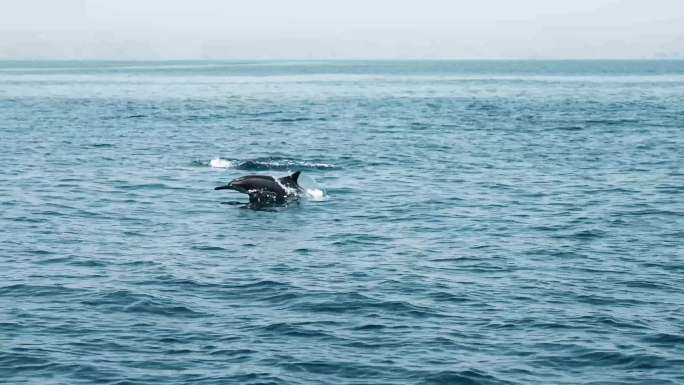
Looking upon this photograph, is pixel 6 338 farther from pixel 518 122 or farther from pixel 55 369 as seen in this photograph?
pixel 518 122

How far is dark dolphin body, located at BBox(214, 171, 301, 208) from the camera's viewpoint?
105 ft

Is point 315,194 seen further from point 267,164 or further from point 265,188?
point 267,164

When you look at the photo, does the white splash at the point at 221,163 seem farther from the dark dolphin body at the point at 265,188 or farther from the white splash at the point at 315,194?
the dark dolphin body at the point at 265,188

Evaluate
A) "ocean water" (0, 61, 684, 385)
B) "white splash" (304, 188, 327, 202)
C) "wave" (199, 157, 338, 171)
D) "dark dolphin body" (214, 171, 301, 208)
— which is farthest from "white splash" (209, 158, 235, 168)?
"dark dolphin body" (214, 171, 301, 208)

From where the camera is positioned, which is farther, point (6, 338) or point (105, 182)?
point (105, 182)

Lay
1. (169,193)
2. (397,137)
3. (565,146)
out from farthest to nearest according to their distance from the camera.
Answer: (397,137) < (565,146) < (169,193)

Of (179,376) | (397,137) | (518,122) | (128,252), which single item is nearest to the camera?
(179,376)

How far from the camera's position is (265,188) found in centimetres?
3225

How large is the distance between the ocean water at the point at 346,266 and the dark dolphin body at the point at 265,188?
22.4 inches

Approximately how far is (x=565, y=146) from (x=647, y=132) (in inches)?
426

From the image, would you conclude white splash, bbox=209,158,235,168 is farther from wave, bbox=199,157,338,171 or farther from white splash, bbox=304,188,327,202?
white splash, bbox=304,188,327,202

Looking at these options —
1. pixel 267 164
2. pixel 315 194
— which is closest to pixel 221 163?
pixel 267 164

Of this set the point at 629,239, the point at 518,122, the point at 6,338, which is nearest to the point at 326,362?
the point at 6,338

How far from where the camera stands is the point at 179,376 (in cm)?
1567
